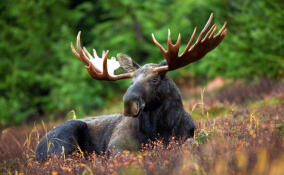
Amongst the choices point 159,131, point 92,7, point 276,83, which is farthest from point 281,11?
point 92,7

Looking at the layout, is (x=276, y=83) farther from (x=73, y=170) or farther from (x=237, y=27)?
(x=73, y=170)

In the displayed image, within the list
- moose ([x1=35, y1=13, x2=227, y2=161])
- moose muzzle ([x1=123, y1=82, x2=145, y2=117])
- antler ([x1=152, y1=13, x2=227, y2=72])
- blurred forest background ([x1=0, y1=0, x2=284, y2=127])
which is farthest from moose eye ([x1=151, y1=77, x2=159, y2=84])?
blurred forest background ([x1=0, y1=0, x2=284, y2=127])

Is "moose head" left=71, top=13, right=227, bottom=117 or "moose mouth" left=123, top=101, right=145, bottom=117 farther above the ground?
"moose head" left=71, top=13, right=227, bottom=117

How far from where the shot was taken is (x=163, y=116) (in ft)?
14.9

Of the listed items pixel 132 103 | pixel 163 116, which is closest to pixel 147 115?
pixel 163 116

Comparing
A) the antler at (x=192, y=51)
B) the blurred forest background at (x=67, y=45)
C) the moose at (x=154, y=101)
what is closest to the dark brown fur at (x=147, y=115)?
the moose at (x=154, y=101)

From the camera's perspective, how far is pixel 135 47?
18.0m

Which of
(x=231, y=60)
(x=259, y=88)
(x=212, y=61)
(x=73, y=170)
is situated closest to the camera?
(x=73, y=170)

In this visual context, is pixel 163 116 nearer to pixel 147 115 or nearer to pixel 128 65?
pixel 147 115

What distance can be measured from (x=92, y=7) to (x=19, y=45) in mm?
4906

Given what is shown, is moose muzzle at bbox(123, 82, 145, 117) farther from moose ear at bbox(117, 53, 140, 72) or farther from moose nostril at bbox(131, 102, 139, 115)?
moose ear at bbox(117, 53, 140, 72)

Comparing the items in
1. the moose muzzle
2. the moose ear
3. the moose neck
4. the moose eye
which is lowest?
the moose neck

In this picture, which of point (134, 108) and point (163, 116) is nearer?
point (134, 108)

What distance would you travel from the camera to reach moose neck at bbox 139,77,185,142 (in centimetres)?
452
